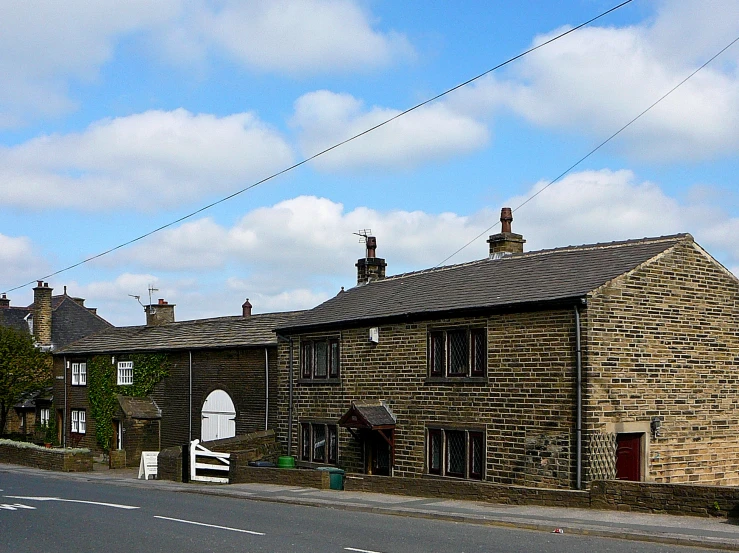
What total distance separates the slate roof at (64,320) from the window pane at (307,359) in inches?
1422

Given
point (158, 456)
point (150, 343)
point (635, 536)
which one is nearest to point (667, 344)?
point (635, 536)

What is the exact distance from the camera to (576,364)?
21.8m

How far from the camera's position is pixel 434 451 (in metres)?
25.9

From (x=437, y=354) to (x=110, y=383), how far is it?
23.5 meters

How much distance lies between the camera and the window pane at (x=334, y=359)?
29.9 m

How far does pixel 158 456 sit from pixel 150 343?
37.0 ft

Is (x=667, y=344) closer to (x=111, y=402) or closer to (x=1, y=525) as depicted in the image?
(x=1, y=525)

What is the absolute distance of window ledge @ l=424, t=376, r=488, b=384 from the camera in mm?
24344

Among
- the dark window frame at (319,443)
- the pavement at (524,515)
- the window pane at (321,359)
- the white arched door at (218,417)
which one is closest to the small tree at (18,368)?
the white arched door at (218,417)

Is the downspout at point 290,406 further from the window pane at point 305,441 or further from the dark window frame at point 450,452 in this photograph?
the dark window frame at point 450,452

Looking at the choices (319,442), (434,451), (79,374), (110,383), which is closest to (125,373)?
(110,383)

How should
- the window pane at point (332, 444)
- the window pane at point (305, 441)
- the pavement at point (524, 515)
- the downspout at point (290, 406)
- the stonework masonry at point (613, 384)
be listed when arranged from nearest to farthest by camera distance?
the pavement at point (524, 515) < the stonework masonry at point (613, 384) < the window pane at point (332, 444) < the window pane at point (305, 441) < the downspout at point (290, 406)

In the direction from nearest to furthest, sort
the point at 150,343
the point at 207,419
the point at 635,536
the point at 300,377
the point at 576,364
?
the point at 635,536 < the point at 576,364 < the point at 300,377 < the point at 207,419 < the point at 150,343

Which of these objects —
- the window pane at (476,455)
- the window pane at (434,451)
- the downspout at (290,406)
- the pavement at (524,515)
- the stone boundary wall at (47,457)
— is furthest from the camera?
the stone boundary wall at (47,457)
